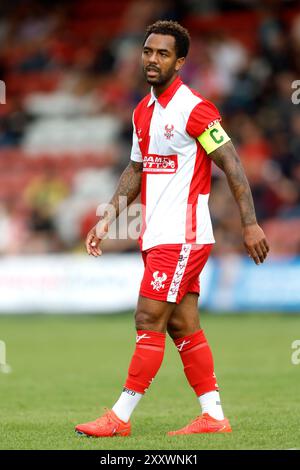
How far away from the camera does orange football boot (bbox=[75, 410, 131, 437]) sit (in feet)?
22.6

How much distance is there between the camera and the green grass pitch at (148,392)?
268 inches

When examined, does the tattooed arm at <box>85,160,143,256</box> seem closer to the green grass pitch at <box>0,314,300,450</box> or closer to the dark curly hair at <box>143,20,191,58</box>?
the dark curly hair at <box>143,20,191,58</box>

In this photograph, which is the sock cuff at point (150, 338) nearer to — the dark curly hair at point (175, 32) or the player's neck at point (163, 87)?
the player's neck at point (163, 87)

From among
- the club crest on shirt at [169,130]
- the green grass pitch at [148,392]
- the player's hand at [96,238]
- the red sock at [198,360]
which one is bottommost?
the green grass pitch at [148,392]

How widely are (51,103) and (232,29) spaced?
4.29 metres

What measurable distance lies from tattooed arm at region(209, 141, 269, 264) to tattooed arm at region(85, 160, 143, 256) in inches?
28.7

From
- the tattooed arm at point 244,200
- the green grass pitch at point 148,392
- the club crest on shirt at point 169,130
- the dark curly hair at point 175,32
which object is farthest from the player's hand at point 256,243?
the dark curly hair at point 175,32

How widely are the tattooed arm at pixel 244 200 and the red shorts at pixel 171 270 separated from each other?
43 centimetres

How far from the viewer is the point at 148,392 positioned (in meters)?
9.50

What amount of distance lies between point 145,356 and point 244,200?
3.83 ft

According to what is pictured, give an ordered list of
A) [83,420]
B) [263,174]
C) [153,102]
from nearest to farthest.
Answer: [153,102] < [83,420] < [263,174]

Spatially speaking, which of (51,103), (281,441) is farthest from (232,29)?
(281,441)
